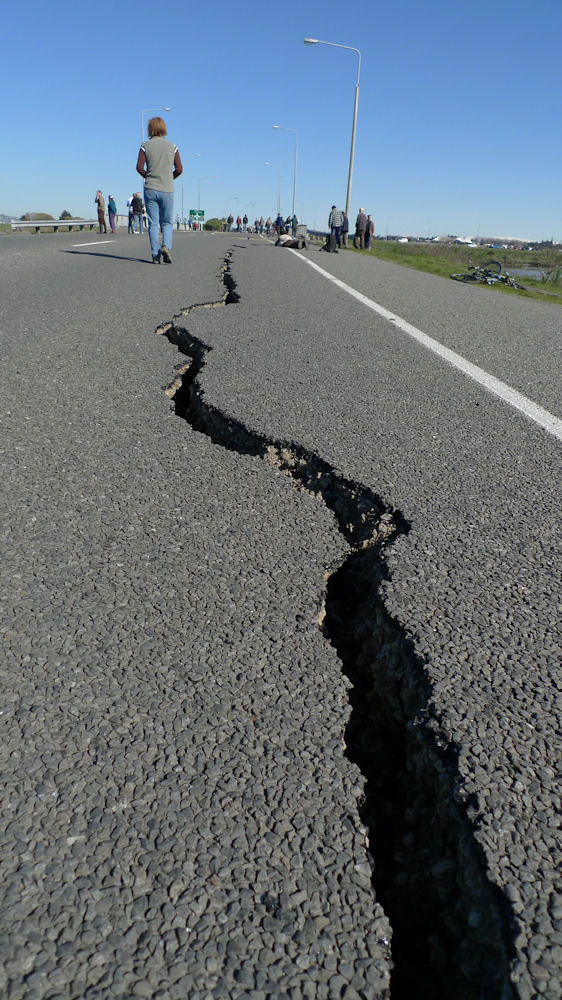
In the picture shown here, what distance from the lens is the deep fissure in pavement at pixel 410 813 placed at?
105cm

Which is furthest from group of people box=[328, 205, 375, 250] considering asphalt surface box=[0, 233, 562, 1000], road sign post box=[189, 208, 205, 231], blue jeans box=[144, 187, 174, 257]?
road sign post box=[189, 208, 205, 231]

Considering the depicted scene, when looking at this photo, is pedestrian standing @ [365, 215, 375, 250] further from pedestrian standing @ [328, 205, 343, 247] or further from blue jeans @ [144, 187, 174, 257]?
blue jeans @ [144, 187, 174, 257]

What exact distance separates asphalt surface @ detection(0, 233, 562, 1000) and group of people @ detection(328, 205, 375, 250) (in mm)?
22945

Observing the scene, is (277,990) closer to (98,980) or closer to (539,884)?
(98,980)

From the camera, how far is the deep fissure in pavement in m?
1.05

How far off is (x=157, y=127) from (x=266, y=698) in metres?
10.2

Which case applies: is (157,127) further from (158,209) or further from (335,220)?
(335,220)

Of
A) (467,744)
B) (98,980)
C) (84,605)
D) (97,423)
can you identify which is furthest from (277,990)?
(97,423)

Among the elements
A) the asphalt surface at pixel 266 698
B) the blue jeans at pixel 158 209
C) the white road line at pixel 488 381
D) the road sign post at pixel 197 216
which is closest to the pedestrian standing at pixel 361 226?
the blue jeans at pixel 158 209

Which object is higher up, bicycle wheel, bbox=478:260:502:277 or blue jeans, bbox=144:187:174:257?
blue jeans, bbox=144:187:174:257

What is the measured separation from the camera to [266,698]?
1500mm

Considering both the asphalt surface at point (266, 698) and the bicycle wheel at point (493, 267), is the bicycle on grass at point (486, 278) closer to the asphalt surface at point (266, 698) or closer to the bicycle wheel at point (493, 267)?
the bicycle wheel at point (493, 267)

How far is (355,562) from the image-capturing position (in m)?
2.18

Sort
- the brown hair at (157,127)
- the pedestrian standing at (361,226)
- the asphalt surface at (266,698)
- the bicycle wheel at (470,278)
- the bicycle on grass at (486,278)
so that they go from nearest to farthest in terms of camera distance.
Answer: the asphalt surface at (266,698)
the brown hair at (157,127)
the bicycle on grass at (486,278)
the bicycle wheel at (470,278)
the pedestrian standing at (361,226)
